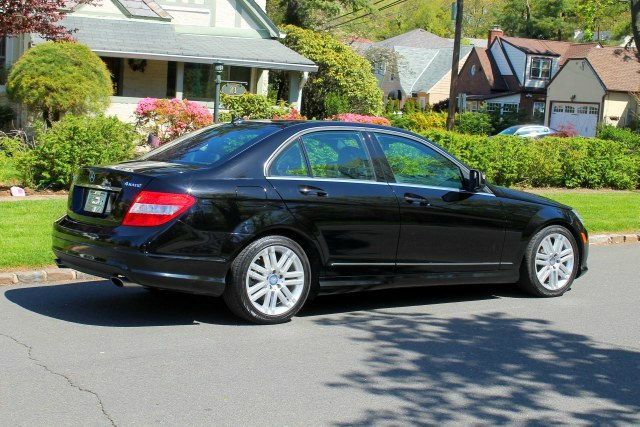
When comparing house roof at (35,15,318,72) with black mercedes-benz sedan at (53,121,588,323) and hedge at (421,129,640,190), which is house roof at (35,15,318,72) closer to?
hedge at (421,129,640,190)

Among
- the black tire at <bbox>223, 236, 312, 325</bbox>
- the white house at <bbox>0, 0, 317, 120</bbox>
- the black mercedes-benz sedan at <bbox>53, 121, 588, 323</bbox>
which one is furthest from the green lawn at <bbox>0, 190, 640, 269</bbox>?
the white house at <bbox>0, 0, 317, 120</bbox>

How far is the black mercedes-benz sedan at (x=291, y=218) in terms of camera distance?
22.3 feet

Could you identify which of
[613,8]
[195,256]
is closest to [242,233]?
[195,256]

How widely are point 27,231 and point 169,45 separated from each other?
17.9 m

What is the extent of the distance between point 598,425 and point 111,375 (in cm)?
309

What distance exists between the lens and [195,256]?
6805mm

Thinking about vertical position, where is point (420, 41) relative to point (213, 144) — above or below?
above

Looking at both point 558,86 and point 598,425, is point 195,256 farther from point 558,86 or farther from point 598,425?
point 558,86

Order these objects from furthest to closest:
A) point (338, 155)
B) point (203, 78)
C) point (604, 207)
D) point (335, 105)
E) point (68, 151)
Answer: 1. point (335, 105)
2. point (203, 78)
3. point (604, 207)
4. point (68, 151)
5. point (338, 155)

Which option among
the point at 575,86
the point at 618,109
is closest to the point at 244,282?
the point at 618,109

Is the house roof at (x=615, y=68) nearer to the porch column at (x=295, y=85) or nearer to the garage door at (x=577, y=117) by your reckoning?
the garage door at (x=577, y=117)

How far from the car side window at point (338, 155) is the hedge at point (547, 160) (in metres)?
10.3

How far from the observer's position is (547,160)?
1909 centimetres

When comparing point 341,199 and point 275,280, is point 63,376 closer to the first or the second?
point 275,280
